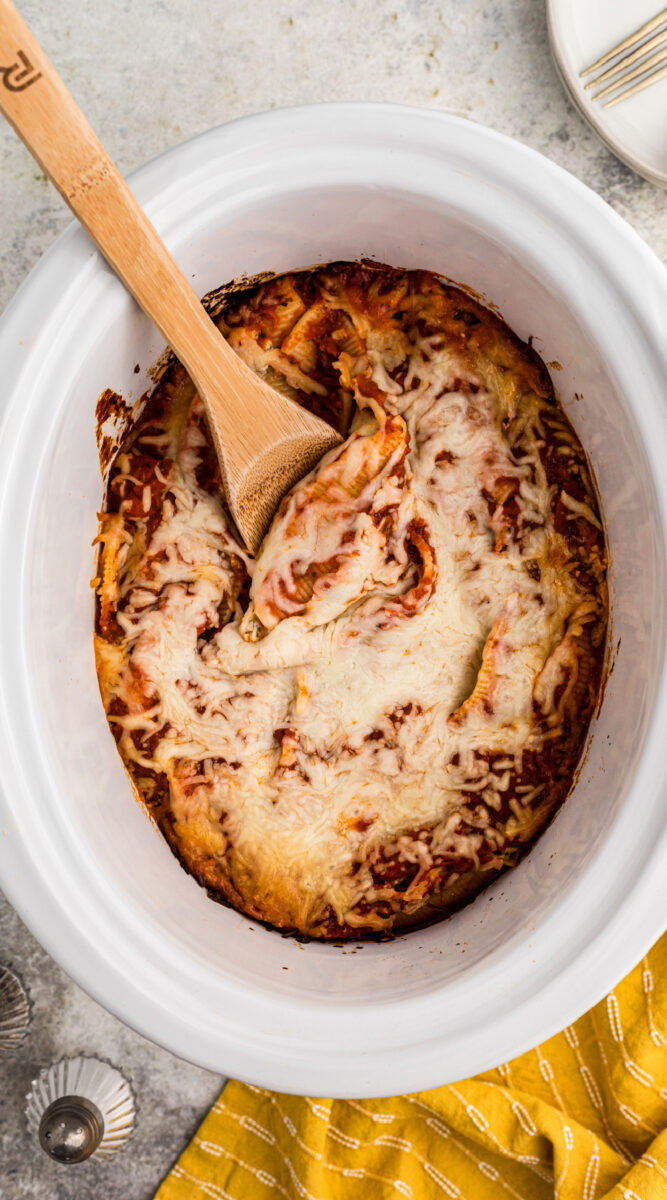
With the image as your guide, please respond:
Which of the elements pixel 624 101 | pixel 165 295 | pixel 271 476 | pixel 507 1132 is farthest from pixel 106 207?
pixel 507 1132

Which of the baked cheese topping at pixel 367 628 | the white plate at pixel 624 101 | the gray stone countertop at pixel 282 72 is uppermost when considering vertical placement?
the white plate at pixel 624 101

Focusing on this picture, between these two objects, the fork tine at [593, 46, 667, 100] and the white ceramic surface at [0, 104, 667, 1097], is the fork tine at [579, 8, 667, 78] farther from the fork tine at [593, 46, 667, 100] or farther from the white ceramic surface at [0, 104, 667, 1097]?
the white ceramic surface at [0, 104, 667, 1097]

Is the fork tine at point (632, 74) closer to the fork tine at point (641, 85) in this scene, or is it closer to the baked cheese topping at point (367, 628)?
the fork tine at point (641, 85)

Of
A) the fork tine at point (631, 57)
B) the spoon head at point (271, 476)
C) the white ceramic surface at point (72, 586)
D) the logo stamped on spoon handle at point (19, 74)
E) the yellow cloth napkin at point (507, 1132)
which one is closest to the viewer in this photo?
the logo stamped on spoon handle at point (19, 74)

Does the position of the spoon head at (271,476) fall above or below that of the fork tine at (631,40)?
below

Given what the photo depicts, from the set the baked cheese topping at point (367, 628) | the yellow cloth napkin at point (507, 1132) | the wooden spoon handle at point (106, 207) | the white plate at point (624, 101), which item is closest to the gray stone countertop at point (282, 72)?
the white plate at point (624, 101)

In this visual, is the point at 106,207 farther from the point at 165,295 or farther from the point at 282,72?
the point at 282,72
